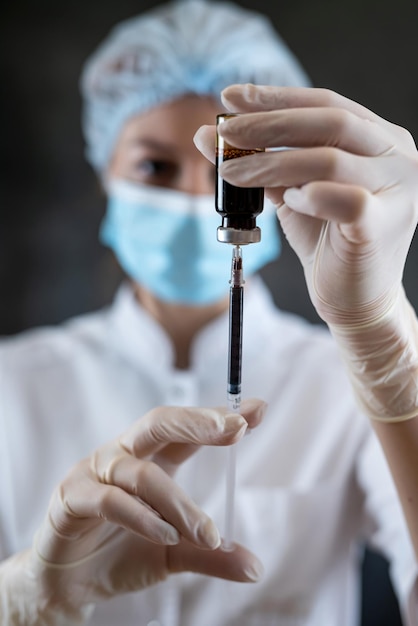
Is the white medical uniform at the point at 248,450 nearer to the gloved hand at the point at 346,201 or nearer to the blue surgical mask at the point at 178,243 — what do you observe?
the blue surgical mask at the point at 178,243

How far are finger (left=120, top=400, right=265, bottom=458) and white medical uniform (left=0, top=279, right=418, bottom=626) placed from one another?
1.18 ft

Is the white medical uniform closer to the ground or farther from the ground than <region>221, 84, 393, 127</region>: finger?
closer to the ground

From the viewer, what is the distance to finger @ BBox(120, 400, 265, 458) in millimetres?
576

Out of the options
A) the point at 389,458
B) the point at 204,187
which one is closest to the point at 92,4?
the point at 204,187

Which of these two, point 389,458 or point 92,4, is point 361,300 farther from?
point 92,4

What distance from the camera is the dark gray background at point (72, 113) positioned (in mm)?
1309

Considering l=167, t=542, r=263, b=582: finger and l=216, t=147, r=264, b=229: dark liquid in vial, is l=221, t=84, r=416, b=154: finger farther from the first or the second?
l=167, t=542, r=263, b=582: finger

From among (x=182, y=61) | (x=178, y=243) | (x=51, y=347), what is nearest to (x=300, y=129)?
(x=178, y=243)

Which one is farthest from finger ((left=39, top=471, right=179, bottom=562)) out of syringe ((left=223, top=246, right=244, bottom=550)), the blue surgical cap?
the blue surgical cap

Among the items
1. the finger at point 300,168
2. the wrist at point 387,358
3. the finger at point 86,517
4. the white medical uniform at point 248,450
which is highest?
the finger at point 300,168

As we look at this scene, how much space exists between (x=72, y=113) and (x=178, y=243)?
60 cm

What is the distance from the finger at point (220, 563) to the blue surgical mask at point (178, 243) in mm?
475

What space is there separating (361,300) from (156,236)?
528mm

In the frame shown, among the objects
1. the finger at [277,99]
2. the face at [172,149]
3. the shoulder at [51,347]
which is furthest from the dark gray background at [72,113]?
the finger at [277,99]
